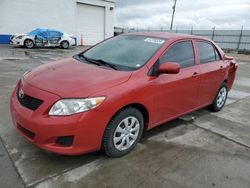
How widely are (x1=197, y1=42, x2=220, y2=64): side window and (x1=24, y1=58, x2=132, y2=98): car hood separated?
1.85 meters

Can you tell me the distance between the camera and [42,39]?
16.7m

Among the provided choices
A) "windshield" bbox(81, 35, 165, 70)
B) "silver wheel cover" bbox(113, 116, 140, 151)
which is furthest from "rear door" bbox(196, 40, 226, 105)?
"silver wheel cover" bbox(113, 116, 140, 151)

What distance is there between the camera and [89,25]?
2280 cm

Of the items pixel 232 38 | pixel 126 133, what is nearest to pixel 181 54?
pixel 126 133

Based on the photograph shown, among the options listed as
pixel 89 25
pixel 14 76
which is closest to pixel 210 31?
pixel 89 25

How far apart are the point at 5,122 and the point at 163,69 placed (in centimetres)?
266

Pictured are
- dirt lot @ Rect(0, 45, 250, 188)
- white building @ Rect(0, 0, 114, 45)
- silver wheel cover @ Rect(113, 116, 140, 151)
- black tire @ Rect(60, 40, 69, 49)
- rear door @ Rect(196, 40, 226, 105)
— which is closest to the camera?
dirt lot @ Rect(0, 45, 250, 188)

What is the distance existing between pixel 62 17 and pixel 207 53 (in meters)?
19.2

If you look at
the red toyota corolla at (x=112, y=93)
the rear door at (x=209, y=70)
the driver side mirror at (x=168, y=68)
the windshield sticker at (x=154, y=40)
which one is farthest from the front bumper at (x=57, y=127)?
the rear door at (x=209, y=70)

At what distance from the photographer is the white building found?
18.6m

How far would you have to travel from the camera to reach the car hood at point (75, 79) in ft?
8.06

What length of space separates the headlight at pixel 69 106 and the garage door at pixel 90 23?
21065 millimetres

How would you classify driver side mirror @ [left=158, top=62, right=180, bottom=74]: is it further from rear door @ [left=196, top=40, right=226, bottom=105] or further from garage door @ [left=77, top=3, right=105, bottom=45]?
garage door @ [left=77, top=3, right=105, bottom=45]

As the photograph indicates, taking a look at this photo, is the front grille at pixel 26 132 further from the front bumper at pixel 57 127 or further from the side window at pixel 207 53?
the side window at pixel 207 53
